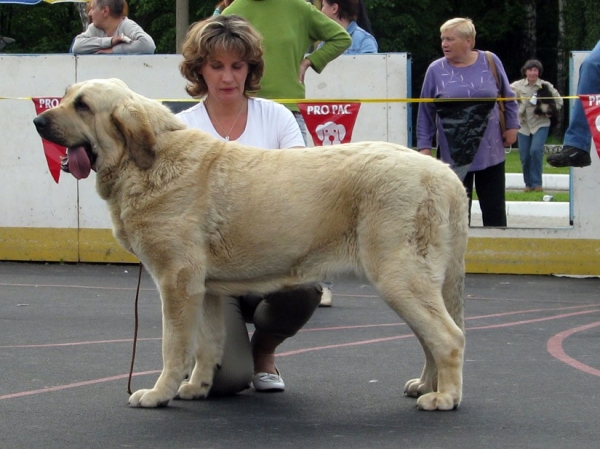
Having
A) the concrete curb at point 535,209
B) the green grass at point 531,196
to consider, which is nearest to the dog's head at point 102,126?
the concrete curb at point 535,209

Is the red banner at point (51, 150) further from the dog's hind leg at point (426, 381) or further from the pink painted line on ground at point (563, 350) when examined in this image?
the dog's hind leg at point (426, 381)

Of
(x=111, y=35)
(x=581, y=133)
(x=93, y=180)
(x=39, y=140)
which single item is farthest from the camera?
(x=111, y=35)

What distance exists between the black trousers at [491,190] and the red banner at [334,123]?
112cm

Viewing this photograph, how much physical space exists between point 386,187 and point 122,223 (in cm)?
122

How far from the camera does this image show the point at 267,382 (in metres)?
5.84

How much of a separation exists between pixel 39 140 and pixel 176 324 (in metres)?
6.16

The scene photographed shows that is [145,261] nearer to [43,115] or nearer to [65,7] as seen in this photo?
[43,115]

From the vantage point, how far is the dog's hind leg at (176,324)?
16.9 feet

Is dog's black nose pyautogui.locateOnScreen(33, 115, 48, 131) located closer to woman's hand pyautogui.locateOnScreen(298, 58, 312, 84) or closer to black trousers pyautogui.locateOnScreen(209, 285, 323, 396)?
black trousers pyautogui.locateOnScreen(209, 285, 323, 396)

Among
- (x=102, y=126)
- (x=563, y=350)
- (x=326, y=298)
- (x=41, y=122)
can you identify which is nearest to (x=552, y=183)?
(x=326, y=298)

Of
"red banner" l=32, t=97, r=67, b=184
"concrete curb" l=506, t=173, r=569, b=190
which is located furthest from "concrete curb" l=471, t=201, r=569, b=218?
"concrete curb" l=506, t=173, r=569, b=190

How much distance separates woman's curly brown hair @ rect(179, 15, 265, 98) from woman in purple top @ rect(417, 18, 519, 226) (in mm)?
4242

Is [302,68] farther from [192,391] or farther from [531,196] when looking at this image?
[531,196]

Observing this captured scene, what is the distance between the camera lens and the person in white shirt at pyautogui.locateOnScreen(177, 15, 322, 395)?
18.8 ft
